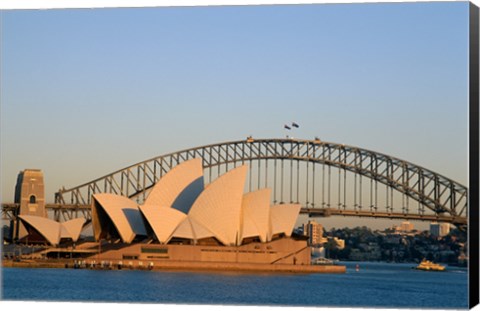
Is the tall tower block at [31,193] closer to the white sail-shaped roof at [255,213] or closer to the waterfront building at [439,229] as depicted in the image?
the white sail-shaped roof at [255,213]

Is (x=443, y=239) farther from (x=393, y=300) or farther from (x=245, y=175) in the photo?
(x=393, y=300)

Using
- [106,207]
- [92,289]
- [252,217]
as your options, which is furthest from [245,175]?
[92,289]

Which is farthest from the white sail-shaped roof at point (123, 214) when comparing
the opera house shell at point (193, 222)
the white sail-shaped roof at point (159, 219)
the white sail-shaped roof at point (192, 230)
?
the white sail-shaped roof at point (192, 230)

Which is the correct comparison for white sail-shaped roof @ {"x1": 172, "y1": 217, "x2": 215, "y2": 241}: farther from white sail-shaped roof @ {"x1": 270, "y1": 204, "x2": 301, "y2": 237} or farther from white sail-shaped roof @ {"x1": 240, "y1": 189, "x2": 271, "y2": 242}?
white sail-shaped roof @ {"x1": 270, "y1": 204, "x2": 301, "y2": 237}

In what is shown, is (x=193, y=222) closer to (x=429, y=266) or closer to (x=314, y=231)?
(x=429, y=266)

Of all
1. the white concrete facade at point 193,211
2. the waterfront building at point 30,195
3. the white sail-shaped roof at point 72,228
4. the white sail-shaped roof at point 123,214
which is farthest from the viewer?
the waterfront building at point 30,195
